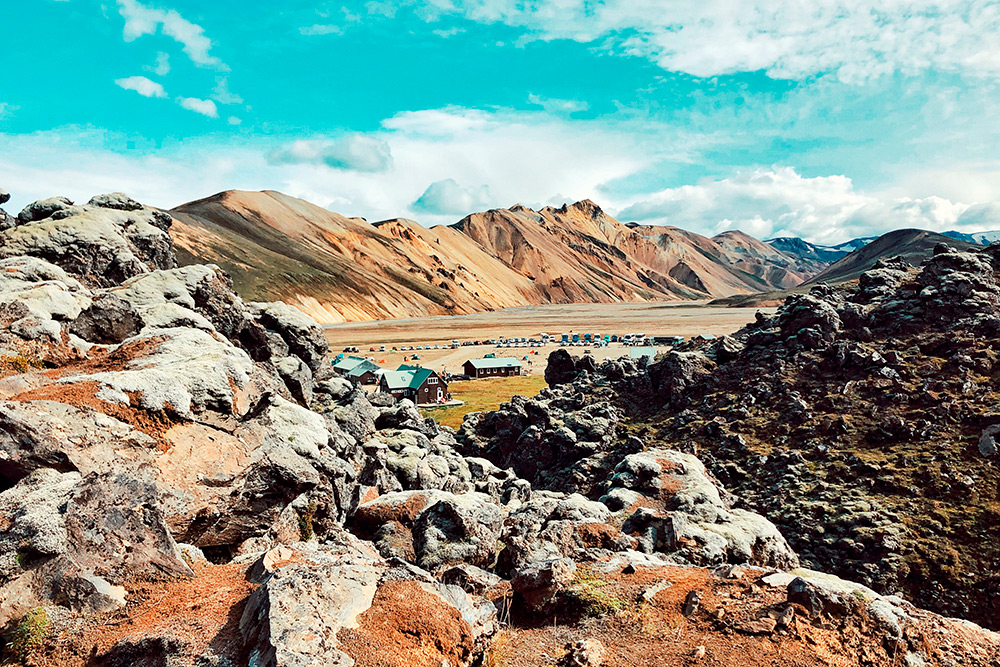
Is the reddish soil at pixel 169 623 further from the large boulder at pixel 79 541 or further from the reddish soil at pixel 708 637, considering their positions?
the reddish soil at pixel 708 637

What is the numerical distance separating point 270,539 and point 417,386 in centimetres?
6247

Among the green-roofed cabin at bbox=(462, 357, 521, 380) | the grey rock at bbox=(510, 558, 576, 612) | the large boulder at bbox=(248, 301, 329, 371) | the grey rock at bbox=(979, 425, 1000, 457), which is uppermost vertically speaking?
the large boulder at bbox=(248, 301, 329, 371)

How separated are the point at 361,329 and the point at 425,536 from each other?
618 ft

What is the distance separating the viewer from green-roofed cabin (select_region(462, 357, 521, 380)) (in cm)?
10450

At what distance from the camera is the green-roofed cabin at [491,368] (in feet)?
343

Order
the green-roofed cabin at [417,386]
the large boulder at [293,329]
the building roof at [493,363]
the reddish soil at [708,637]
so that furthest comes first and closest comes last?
the building roof at [493,363], the green-roofed cabin at [417,386], the large boulder at [293,329], the reddish soil at [708,637]

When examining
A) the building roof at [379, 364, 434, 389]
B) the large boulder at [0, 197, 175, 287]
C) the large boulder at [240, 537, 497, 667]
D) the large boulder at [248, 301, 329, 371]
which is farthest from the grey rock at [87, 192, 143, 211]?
the building roof at [379, 364, 434, 389]

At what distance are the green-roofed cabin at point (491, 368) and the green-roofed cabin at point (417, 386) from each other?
74.1 feet

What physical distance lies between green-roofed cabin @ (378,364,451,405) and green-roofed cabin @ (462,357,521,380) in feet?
74.1

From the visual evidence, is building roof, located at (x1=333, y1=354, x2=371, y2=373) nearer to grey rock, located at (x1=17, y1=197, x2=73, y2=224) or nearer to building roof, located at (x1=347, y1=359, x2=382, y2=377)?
building roof, located at (x1=347, y1=359, x2=382, y2=377)

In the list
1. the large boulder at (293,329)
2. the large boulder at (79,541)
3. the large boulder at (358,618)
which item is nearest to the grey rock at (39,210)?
the large boulder at (293,329)

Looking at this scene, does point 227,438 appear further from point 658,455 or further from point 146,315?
point 658,455

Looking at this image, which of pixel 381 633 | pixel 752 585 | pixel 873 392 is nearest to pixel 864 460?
pixel 873 392

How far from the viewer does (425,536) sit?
58.4 ft
